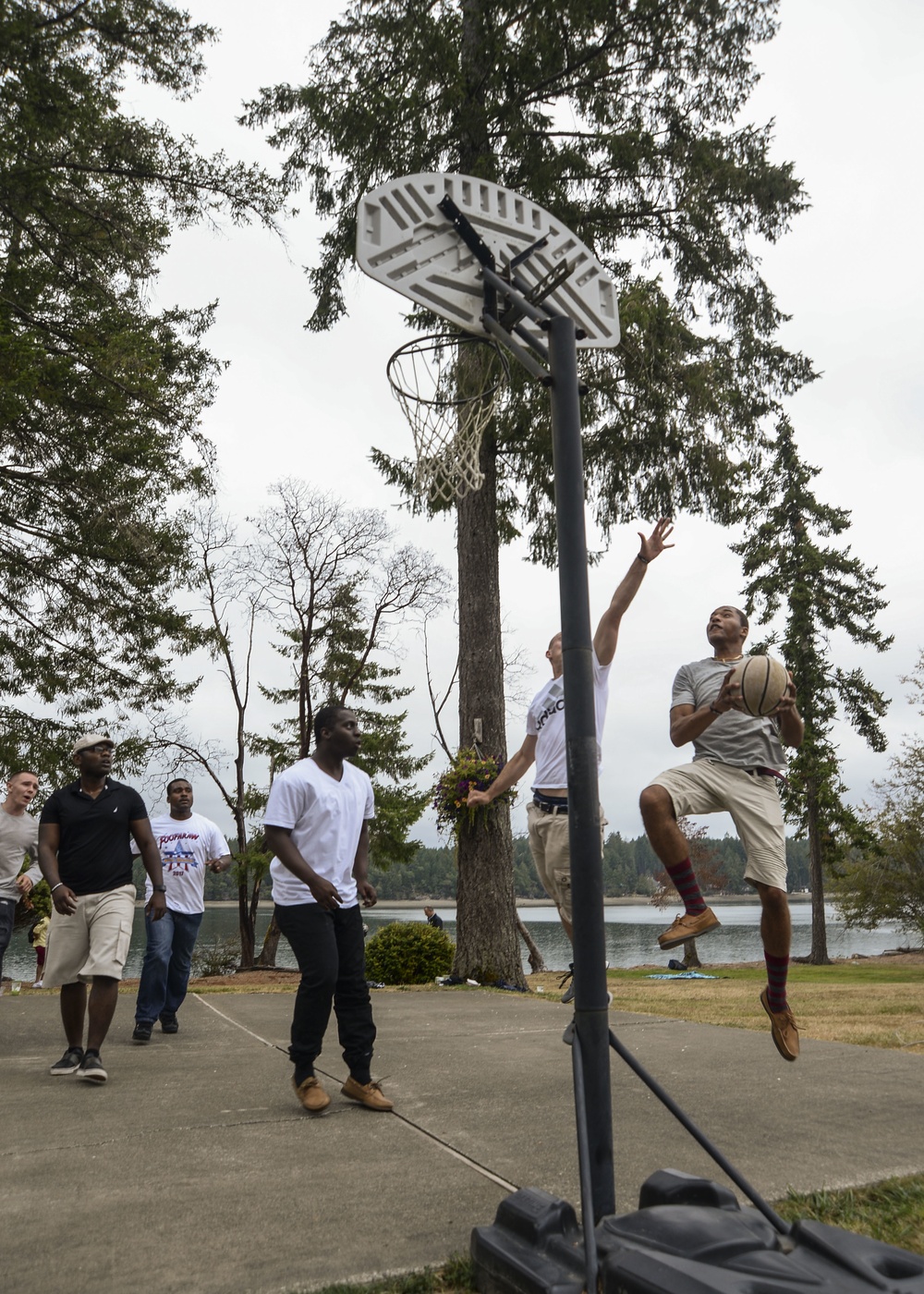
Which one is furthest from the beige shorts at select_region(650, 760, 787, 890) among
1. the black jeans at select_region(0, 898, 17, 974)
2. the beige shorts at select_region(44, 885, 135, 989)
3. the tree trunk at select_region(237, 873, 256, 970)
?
the tree trunk at select_region(237, 873, 256, 970)

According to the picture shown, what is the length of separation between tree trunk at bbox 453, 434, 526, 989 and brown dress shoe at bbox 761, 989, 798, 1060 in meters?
7.93

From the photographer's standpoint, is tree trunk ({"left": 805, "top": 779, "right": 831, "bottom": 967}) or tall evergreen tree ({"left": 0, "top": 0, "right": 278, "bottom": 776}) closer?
tall evergreen tree ({"left": 0, "top": 0, "right": 278, "bottom": 776})

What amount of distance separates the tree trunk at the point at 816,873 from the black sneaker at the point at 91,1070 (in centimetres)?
2747

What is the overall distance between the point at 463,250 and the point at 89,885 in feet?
14.1

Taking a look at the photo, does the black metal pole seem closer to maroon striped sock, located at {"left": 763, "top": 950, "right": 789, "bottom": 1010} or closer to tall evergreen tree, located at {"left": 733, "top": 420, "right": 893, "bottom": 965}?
maroon striped sock, located at {"left": 763, "top": 950, "right": 789, "bottom": 1010}

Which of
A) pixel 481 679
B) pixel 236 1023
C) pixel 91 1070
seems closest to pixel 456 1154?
pixel 91 1070

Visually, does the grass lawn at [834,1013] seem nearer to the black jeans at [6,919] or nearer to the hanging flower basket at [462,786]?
the hanging flower basket at [462,786]

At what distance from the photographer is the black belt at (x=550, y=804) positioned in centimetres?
637

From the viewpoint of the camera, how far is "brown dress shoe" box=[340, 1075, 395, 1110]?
4.82m

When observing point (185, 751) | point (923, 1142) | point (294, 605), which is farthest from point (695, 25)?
point (185, 751)

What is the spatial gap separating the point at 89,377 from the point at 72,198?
2.41m

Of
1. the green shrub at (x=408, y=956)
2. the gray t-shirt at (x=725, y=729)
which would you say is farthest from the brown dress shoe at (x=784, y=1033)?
the green shrub at (x=408, y=956)

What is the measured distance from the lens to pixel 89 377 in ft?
44.8

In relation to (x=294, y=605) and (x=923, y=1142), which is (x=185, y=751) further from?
(x=923, y=1142)
